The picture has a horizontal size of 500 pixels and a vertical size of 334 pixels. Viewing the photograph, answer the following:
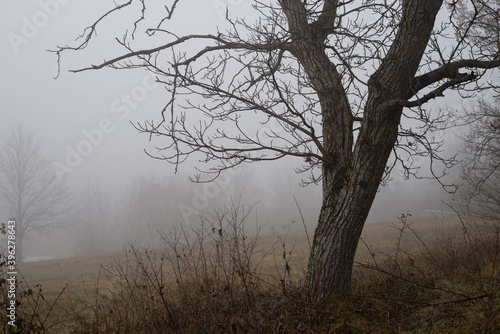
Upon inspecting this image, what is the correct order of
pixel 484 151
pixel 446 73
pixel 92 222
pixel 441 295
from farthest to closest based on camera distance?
1. pixel 92 222
2. pixel 484 151
3. pixel 446 73
4. pixel 441 295

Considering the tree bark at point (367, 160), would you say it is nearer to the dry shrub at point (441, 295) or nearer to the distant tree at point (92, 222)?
the dry shrub at point (441, 295)

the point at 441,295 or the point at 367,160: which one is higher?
the point at 367,160

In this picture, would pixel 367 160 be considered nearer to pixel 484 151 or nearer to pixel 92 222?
pixel 484 151

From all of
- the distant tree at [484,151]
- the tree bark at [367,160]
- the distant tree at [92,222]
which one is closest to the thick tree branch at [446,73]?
the tree bark at [367,160]

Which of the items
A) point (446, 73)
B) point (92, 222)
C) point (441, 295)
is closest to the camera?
point (441, 295)

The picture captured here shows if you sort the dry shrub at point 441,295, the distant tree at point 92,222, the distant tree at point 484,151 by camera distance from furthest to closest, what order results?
1. the distant tree at point 92,222
2. the distant tree at point 484,151
3. the dry shrub at point 441,295

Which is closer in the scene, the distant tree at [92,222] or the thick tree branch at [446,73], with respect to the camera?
the thick tree branch at [446,73]

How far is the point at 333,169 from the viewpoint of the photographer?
14.2 ft

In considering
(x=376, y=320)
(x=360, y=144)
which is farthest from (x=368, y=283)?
(x=360, y=144)

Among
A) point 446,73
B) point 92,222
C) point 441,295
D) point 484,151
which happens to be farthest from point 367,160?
point 92,222

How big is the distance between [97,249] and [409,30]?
154ft

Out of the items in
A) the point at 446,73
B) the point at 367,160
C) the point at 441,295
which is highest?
the point at 446,73

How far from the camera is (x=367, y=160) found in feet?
12.8

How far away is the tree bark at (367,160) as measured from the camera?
3.79 m
